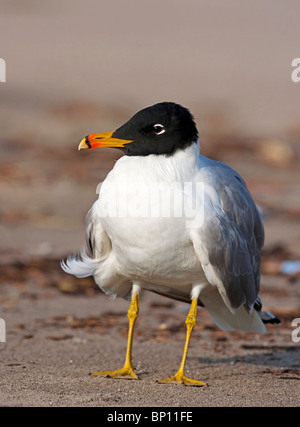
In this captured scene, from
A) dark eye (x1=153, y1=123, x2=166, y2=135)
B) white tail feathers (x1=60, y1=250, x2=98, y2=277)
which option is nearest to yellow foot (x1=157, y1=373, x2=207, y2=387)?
white tail feathers (x1=60, y1=250, x2=98, y2=277)

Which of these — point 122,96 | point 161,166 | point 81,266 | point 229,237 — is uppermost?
point 122,96

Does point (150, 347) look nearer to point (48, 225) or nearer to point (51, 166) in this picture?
point (48, 225)

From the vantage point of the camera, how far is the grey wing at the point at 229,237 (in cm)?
545

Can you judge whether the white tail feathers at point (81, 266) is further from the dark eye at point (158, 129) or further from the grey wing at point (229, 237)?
the dark eye at point (158, 129)

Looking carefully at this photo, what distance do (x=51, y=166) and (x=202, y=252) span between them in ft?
23.9

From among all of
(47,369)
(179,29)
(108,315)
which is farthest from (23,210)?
(179,29)

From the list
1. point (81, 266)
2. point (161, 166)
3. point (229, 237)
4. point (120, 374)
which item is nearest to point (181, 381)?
point (120, 374)

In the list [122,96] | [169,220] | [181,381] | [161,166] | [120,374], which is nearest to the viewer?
[169,220]

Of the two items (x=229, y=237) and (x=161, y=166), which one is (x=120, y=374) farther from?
(x=161, y=166)

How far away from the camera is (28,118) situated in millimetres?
15992

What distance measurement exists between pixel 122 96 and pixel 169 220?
45.9 ft

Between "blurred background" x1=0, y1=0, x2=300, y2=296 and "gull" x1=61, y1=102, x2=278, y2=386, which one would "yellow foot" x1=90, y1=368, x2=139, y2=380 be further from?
"blurred background" x1=0, y1=0, x2=300, y2=296

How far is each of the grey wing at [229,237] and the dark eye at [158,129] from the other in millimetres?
368

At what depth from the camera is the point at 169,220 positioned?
531 cm
